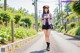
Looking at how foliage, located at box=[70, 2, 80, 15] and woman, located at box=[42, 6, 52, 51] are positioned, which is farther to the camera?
foliage, located at box=[70, 2, 80, 15]

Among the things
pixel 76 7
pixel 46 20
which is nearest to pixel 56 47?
pixel 46 20

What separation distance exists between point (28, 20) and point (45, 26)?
142 feet

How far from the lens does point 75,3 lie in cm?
3844

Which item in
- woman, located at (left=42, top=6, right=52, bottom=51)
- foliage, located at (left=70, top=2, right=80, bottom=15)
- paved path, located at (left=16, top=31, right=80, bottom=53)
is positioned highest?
foliage, located at (left=70, top=2, right=80, bottom=15)

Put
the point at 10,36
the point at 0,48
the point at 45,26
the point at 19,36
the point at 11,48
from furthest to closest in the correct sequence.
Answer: the point at 19,36 < the point at 10,36 < the point at 11,48 < the point at 45,26 < the point at 0,48

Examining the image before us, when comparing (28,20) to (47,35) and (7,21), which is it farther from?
(47,35)

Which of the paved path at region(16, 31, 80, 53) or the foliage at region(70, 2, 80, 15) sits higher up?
the foliage at region(70, 2, 80, 15)

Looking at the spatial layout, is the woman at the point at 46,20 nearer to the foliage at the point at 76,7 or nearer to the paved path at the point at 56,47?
the paved path at the point at 56,47

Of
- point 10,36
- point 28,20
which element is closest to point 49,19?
point 10,36

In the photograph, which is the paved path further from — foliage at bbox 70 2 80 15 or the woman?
foliage at bbox 70 2 80 15

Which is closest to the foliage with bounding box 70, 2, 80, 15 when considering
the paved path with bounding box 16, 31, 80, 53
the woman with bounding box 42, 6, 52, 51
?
the paved path with bounding box 16, 31, 80, 53

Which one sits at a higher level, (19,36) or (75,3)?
(75,3)

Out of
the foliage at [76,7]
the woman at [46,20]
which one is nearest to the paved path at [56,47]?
the woman at [46,20]

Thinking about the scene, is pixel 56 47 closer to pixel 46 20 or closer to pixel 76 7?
pixel 46 20
